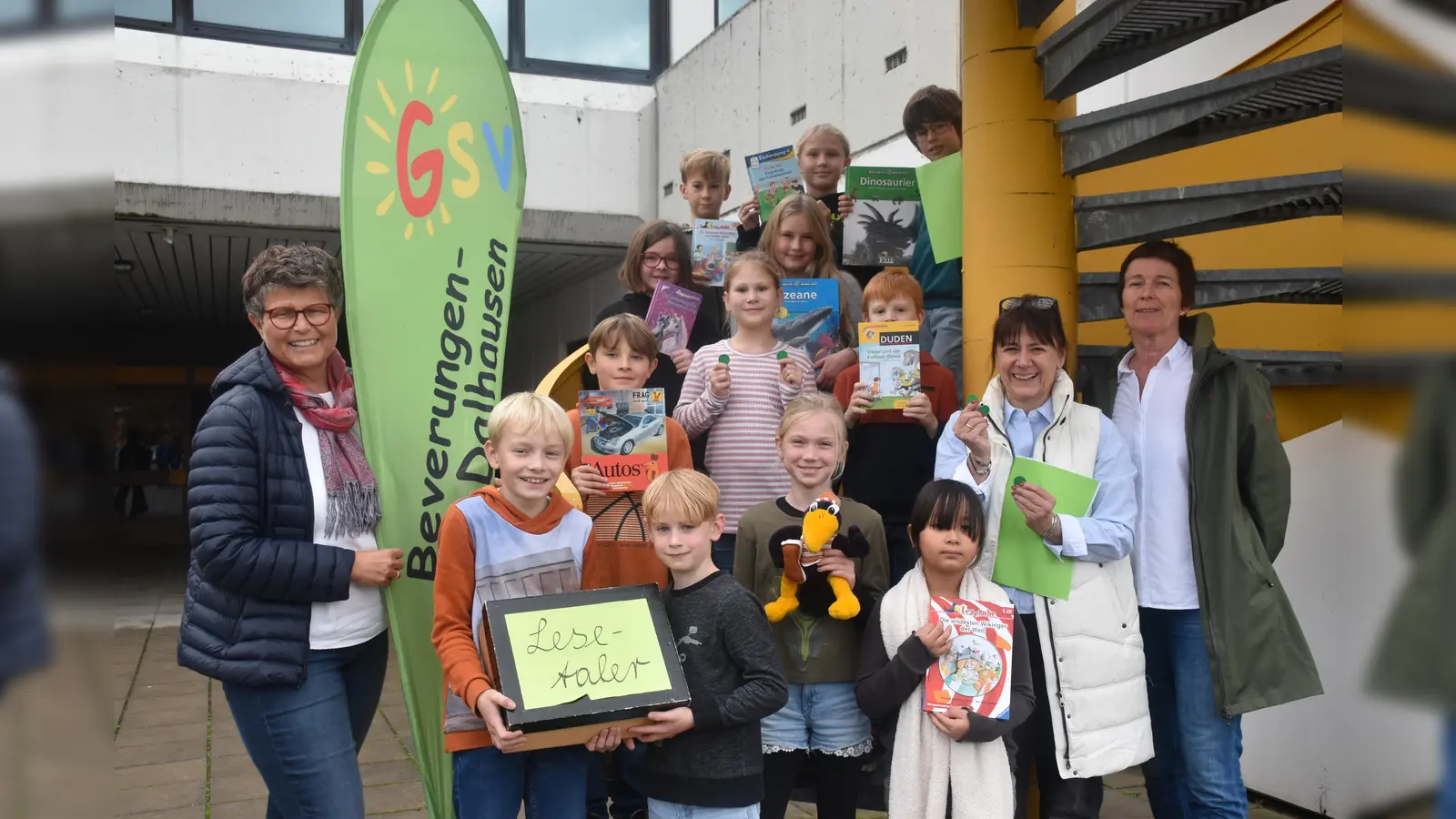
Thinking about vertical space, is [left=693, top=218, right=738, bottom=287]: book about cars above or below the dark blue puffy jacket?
above

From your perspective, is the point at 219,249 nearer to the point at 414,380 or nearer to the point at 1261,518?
the point at 414,380

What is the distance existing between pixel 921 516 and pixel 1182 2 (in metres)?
1.58

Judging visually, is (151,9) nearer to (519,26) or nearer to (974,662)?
(519,26)

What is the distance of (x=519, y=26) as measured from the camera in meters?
10.1

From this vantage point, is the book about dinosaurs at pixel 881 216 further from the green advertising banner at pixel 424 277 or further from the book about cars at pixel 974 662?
the book about cars at pixel 974 662

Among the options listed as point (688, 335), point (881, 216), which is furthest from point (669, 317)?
point (881, 216)

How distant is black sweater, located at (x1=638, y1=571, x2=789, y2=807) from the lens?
245cm

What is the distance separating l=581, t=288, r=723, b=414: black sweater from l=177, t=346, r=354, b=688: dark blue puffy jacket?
1.41m

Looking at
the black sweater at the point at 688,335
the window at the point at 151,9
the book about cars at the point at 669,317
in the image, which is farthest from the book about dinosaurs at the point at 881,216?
the window at the point at 151,9

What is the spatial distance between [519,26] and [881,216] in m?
7.35

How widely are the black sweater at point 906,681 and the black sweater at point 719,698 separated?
1.03 ft

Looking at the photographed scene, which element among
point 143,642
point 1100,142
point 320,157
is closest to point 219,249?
point 320,157

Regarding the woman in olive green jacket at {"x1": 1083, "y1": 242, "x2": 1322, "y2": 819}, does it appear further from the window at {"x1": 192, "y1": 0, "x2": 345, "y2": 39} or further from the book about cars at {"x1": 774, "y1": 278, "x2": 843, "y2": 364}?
the window at {"x1": 192, "y1": 0, "x2": 345, "y2": 39}

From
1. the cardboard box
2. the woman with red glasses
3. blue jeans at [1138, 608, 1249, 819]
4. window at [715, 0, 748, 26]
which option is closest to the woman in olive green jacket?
blue jeans at [1138, 608, 1249, 819]
